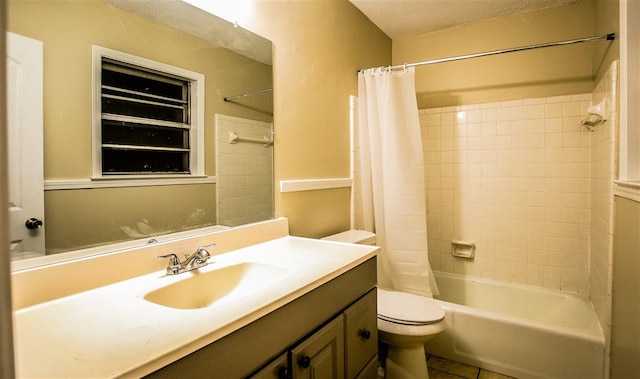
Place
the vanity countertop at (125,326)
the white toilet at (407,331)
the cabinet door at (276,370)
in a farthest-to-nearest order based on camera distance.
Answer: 1. the white toilet at (407,331)
2. the cabinet door at (276,370)
3. the vanity countertop at (125,326)

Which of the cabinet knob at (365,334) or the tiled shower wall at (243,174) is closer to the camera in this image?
the cabinet knob at (365,334)

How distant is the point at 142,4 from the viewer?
1.19 m

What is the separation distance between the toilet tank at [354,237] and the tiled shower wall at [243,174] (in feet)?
1.72

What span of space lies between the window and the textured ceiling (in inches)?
65.3

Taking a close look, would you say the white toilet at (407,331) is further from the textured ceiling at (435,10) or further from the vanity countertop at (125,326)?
the textured ceiling at (435,10)

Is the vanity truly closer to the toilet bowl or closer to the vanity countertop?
the vanity countertop

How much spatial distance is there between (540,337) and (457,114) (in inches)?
67.3

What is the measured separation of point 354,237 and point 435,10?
179 cm

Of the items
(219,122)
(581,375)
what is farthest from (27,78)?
(581,375)

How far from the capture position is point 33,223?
3.10ft

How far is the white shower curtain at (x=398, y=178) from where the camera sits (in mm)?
2271

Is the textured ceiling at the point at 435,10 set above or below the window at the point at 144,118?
above

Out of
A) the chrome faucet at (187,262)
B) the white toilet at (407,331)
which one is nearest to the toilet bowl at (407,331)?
the white toilet at (407,331)

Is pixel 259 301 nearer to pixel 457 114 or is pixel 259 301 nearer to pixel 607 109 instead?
pixel 607 109
